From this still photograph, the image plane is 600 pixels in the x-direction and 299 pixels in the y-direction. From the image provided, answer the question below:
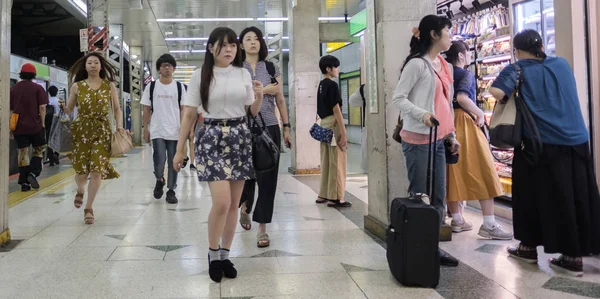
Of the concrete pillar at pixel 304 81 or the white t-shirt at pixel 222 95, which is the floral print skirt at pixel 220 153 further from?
the concrete pillar at pixel 304 81

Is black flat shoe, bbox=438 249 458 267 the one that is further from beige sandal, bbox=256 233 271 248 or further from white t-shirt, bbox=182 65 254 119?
white t-shirt, bbox=182 65 254 119

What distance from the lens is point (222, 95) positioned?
2838 mm

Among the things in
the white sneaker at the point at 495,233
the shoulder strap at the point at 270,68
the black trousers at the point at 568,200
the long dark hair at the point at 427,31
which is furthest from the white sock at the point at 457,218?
the shoulder strap at the point at 270,68

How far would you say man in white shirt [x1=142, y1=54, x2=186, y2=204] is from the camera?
559 centimetres

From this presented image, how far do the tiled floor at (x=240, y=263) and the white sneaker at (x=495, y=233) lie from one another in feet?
0.29

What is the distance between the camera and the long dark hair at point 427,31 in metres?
3.06

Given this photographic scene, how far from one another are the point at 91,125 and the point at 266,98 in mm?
1745

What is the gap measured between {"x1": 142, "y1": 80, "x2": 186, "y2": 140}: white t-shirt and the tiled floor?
906 mm

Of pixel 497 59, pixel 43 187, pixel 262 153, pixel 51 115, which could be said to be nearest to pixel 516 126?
pixel 262 153

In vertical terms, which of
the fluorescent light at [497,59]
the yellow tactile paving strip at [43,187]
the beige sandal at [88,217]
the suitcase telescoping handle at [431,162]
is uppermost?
the fluorescent light at [497,59]

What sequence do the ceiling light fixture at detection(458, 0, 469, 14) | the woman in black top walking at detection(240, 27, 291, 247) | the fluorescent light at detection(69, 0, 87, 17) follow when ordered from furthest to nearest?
the fluorescent light at detection(69, 0, 87, 17) → the ceiling light fixture at detection(458, 0, 469, 14) → the woman in black top walking at detection(240, 27, 291, 247)

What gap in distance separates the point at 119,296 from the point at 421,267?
1.56 meters

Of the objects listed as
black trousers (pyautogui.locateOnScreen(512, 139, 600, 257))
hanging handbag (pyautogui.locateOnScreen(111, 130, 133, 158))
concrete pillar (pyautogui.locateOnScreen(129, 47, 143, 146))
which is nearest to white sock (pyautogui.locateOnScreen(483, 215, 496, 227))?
black trousers (pyautogui.locateOnScreen(512, 139, 600, 257))

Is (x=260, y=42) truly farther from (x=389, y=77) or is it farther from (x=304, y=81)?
(x=304, y=81)
